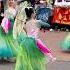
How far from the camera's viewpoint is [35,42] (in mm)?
7039

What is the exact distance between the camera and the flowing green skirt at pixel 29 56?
7051mm

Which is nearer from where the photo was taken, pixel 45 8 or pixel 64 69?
Answer: pixel 64 69

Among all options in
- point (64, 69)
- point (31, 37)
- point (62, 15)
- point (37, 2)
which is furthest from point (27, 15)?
point (37, 2)

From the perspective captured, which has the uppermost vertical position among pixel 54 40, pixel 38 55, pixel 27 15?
pixel 27 15

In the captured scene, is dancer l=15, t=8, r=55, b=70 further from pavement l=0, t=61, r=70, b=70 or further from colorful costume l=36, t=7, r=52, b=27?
colorful costume l=36, t=7, r=52, b=27

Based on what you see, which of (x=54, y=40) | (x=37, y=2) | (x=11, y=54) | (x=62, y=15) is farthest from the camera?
(x=37, y=2)

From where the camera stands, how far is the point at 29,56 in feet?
23.4

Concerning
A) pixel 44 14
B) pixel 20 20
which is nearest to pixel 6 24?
pixel 20 20

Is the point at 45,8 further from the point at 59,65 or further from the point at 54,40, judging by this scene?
the point at 59,65

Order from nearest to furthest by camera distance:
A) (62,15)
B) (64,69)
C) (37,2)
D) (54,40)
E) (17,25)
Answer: (17,25) → (64,69) → (54,40) → (62,15) → (37,2)

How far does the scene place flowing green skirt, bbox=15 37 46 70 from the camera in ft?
23.1

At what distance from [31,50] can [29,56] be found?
0.12 metres

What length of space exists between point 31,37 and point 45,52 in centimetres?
37

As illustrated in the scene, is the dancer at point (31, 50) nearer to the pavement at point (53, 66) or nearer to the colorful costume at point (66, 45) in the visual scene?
the pavement at point (53, 66)
